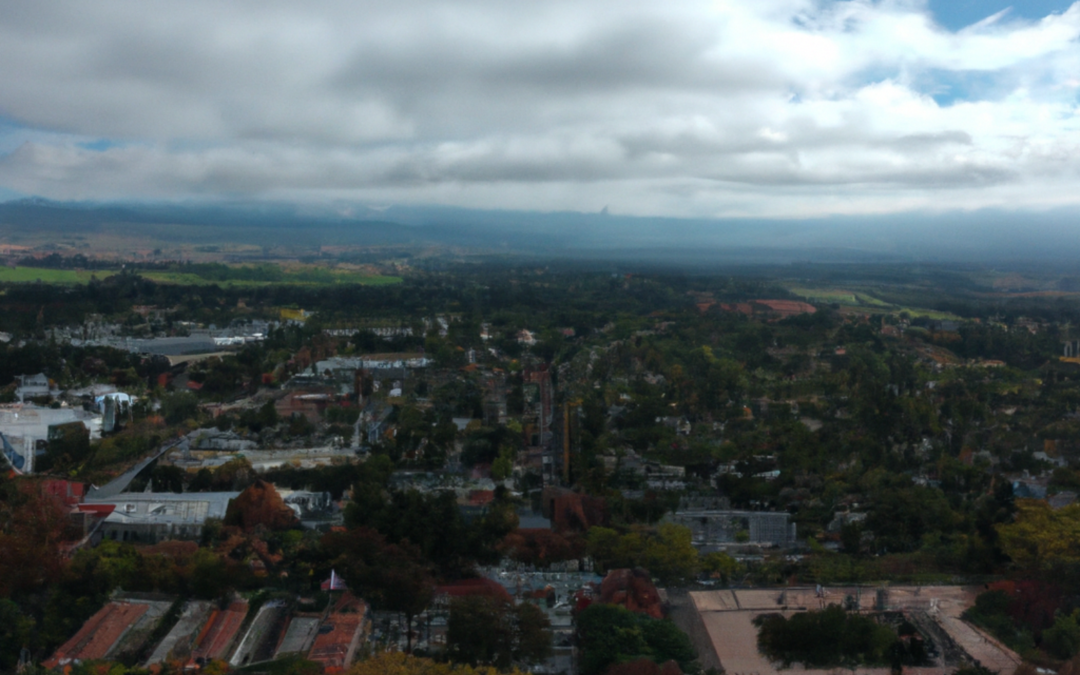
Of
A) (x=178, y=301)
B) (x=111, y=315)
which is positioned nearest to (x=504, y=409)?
(x=111, y=315)

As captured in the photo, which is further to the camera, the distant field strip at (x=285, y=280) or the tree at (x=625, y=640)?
the distant field strip at (x=285, y=280)

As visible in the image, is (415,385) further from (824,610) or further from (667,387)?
(824,610)

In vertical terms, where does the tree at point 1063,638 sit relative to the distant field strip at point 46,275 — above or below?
below

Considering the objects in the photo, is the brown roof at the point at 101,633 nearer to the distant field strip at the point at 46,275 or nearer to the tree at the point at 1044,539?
the tree at the point at 1044,539

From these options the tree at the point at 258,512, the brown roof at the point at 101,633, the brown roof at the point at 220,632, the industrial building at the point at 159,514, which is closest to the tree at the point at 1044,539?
the brown roof at the point at 220,632

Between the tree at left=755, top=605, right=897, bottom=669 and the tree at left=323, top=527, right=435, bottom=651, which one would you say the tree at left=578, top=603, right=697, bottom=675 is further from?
the tree at left=323, top=527, right=435, bottom=651

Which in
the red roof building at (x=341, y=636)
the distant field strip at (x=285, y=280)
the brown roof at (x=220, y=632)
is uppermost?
the distant field strip at (x=285, y=280)
